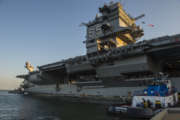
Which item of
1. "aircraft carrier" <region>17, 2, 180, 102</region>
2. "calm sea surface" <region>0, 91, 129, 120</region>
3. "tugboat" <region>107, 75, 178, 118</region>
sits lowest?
"calm sea surface" <region>0, 91, 129, 120</region>

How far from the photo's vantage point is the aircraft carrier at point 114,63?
19859 mm

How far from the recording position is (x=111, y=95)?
1006 inches

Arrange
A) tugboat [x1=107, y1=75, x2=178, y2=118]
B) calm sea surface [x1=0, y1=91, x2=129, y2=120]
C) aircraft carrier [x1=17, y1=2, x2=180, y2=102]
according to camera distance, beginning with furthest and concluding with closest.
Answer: aircraft carrier [x1=17, y1=2, x2=180, y2=102] < calm sea surface [x1=0, y1=91, x2=129, y2=120] < tugboat [x1=107, y1=75, x2=178, y2=118]

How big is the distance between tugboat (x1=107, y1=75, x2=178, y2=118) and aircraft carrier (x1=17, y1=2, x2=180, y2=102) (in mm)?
7181

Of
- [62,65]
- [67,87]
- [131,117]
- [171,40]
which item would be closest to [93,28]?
[62,65]

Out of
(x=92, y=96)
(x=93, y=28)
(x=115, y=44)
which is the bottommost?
(x=92, y=96)

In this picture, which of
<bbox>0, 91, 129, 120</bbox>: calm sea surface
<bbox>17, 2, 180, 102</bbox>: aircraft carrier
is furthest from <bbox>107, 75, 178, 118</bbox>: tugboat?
<bbox>17, 2, 180, 102</bbox>: aircraft carrier

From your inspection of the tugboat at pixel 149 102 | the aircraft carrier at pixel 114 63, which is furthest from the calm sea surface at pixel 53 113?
the aircraft carrier at pixel 114 63

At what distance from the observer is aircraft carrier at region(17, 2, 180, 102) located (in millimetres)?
19859

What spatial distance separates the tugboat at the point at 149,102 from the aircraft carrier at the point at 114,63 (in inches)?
283

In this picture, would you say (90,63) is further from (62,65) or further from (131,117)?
(131,117)

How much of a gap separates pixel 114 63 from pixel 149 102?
1190 centimetres

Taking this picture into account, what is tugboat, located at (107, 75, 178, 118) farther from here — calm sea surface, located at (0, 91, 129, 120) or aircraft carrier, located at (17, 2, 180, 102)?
aircraft carrier, located at (17, 2, 180, 102)

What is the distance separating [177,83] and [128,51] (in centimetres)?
905
